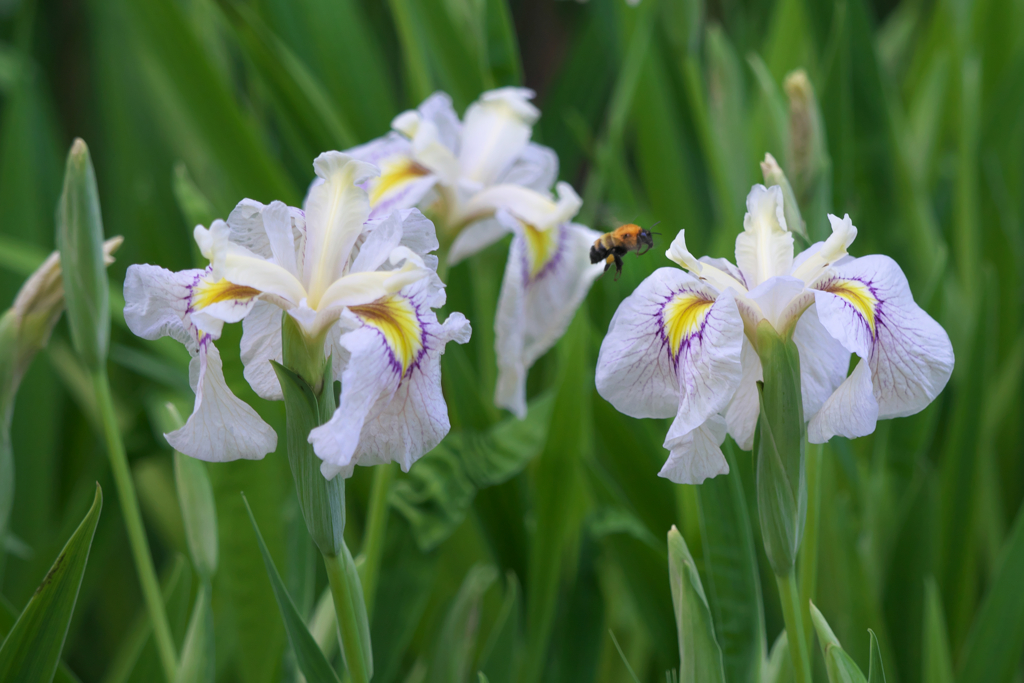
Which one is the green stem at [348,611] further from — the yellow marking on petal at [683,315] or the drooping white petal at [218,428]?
the yellow marking on petal at [683,315]

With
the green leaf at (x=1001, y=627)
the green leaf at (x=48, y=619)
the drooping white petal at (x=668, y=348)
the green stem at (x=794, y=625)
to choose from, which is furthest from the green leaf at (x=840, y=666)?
the green leaf at (x=48, y=619)

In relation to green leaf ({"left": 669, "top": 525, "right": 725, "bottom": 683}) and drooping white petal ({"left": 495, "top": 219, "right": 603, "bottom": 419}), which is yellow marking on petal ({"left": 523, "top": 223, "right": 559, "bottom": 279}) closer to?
drooping white petal ({"left": 495, "top": 219, "right": 603, "bottom": 419})

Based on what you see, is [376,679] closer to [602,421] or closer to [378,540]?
[378,540]

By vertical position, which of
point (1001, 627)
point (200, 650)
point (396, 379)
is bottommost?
point (1001, 627)

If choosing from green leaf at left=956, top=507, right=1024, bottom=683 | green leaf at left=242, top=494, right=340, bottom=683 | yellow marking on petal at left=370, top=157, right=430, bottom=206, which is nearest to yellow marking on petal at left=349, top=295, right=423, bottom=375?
green leaf at left=242, top=494, right=340, bottom=683

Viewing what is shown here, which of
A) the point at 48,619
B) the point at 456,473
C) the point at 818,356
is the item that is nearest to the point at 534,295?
the point at 456,473

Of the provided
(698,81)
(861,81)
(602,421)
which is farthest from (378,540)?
(861,81)

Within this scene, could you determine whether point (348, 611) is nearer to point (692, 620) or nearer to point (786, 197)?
point (692, 620)
